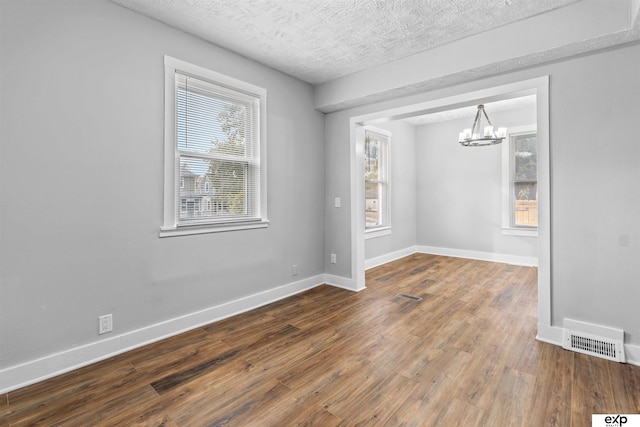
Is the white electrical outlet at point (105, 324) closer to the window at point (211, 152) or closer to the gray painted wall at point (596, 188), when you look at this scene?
the window at point (211, 152)

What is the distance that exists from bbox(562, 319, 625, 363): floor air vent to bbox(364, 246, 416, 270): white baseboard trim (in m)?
3.04

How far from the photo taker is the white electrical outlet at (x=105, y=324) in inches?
93.8

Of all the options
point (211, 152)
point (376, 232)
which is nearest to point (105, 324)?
point (211, 152)

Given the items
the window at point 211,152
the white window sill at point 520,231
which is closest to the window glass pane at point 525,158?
the white window sill at point 520,231

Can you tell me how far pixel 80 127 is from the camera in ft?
7.45

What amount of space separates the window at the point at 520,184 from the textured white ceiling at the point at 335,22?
3596 millimetres

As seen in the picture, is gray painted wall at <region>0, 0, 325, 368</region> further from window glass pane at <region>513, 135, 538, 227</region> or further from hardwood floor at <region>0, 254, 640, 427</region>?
window glass pane at <region>513, 135, 538, 227</region>

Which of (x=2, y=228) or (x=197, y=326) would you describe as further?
(x=197, y=326)

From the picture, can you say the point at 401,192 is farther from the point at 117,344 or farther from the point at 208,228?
the point at 117,344

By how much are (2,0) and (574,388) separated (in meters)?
4.50

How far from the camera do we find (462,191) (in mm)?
6277

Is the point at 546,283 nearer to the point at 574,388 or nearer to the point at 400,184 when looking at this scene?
the point at 574,388

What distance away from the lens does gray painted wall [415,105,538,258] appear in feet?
18.8

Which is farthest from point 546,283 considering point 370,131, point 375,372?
point 370,131
